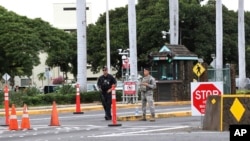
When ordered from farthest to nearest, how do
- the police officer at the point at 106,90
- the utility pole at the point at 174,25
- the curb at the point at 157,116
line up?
1. the utility pole at the point at 174,25
2. the curb at the point at 157,116
3. the police officer at the point at 106,90

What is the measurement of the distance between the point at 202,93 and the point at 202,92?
0.09ft

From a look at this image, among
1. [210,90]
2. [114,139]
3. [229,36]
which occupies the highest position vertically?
[229,36]

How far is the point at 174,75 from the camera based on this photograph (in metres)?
35.8

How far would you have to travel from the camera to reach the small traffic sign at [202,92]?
15.8 meters

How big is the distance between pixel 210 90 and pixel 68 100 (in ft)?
65.9

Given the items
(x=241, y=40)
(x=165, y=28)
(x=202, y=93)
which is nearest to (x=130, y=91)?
(x=202, y=93)

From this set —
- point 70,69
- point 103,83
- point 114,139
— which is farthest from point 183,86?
point 70,69

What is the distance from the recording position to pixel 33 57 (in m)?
66.0

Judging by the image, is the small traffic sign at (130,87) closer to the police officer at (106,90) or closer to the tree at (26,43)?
the police officer at (106,90)

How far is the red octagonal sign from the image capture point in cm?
1580

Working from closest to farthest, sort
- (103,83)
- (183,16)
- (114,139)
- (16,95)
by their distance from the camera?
1. (114,139)
2. (103,83)
3. (16,95)
4. (183,16)

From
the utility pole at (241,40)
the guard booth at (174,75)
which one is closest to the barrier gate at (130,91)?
the guard booth at (174,75)

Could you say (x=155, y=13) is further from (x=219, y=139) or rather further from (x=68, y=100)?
(x=219, y=139)

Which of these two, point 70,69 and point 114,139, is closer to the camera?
point 114,139
